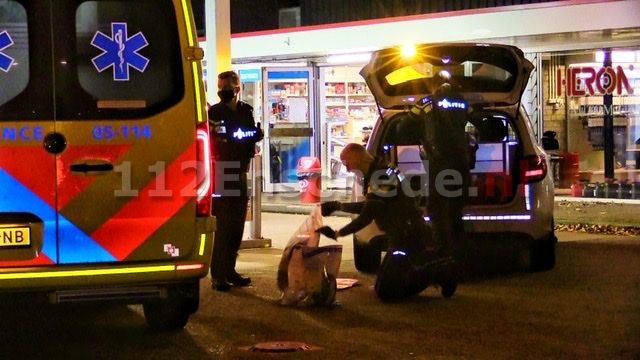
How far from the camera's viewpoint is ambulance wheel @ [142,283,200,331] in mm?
7110

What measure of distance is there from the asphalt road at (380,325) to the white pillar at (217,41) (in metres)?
3.32

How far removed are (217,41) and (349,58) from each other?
6.31 metres

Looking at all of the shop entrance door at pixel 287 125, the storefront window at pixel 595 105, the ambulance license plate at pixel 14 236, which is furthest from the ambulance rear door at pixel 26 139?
the shop entrance door at pixel 287 125

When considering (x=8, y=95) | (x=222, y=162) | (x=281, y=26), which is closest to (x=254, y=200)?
(x=222, y=162)

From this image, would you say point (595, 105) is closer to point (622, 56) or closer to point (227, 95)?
point (622, 56)

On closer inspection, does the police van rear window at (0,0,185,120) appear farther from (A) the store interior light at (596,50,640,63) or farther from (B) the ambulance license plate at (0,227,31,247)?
(A) the store interior light at (596,50,640,63)

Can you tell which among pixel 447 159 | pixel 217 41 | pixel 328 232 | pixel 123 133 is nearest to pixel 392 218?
pixel 328 232

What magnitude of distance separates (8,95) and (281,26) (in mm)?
15975

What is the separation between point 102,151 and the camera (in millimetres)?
6027

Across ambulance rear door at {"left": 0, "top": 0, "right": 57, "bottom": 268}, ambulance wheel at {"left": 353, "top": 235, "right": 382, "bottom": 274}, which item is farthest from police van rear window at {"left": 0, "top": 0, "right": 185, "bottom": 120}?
ambulance wheel at {"left": 353, "top": 235, "right": 382, "bottom": 274}

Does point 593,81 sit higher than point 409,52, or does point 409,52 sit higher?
point 593,81

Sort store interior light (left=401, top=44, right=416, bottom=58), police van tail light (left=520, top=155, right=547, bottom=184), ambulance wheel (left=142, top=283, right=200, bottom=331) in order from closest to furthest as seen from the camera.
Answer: ambulance wheel (left=142, top=283, right=200, bottom=331)
police van tail light (left=520, top=155, right=547, bottom=184)
store interior light (left=401, top=44, right=416, bottom=58)

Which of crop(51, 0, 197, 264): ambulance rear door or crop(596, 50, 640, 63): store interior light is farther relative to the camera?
crop(596, 50, 640, 63): store interior light

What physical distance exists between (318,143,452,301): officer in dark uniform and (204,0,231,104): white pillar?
163 inches
